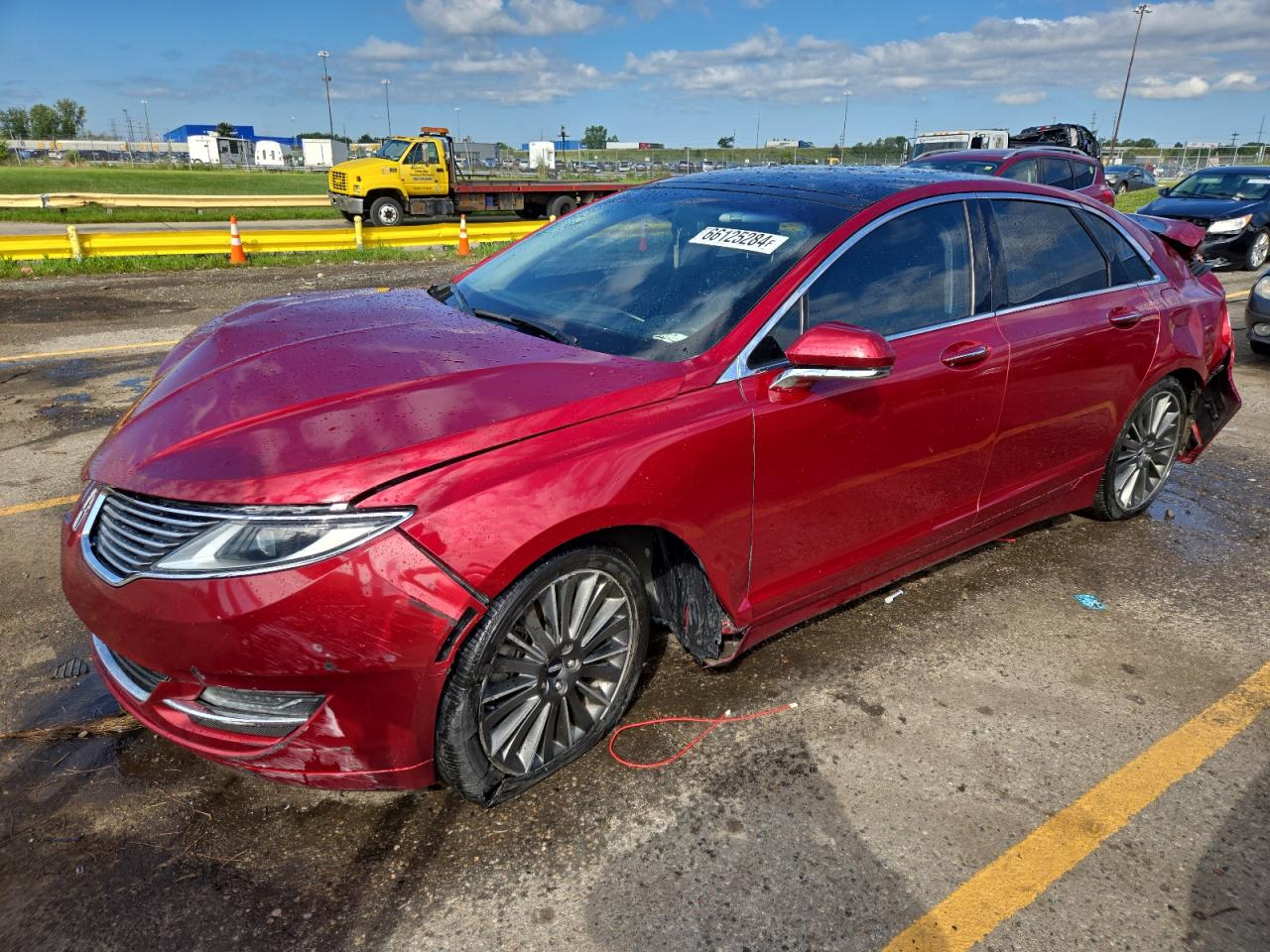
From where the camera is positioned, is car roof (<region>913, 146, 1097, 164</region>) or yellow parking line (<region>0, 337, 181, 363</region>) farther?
car roof (<region>913, 146, 1097, 164</region>)

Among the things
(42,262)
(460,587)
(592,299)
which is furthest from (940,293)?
(42,262)

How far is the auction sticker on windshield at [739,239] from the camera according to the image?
301 cm

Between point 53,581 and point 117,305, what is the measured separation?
8.02 meters

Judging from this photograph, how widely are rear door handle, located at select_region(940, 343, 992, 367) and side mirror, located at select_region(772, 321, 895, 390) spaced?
0.67 meters

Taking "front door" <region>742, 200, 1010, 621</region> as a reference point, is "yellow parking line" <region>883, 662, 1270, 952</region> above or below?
below

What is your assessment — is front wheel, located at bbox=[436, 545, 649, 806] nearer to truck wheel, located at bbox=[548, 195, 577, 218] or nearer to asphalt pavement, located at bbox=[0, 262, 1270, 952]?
asphalt pavement, located at bbox=[0, 262, 1270, 952]

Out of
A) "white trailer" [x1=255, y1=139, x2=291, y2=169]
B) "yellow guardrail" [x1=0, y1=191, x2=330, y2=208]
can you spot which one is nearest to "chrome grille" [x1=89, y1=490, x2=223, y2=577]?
"yellow guardrail" [x1=0, y1=191, x2=330, y2=208]

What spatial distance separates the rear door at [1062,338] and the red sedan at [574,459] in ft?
0.06

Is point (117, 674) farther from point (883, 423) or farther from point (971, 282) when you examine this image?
point (971, 282)

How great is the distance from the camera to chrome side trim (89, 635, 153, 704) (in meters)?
2.33

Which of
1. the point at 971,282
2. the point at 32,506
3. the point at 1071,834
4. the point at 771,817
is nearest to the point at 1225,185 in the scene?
the point at 971,282

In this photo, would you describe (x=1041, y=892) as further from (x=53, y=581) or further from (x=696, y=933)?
(x=53, y=581)

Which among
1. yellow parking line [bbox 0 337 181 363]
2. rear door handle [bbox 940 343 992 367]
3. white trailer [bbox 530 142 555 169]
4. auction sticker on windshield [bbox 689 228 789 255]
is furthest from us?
white trailer [bbox 530 142 555 169]

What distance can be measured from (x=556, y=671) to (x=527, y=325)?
3.93ft
